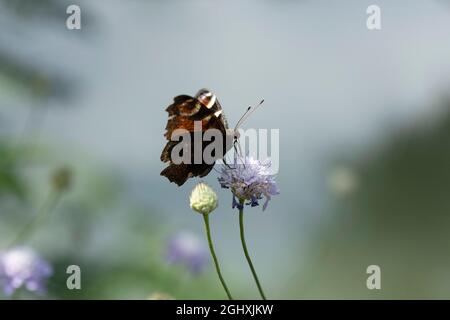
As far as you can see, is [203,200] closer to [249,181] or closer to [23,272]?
[249,181]

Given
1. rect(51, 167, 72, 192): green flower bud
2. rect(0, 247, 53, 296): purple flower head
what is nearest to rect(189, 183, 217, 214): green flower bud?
rect(0, 247, 53, 296): purple flower head

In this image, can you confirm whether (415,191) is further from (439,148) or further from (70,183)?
(70,183)

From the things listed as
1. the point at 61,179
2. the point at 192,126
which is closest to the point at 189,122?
the point at 192,126

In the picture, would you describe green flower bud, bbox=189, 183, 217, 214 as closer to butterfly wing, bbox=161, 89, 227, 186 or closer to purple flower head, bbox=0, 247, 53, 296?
butterfly wing, bbox=161, 89, 227, 186

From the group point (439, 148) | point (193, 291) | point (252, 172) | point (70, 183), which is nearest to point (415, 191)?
point (439, 148)

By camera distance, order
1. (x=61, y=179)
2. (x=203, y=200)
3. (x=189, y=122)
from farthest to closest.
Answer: (x=61, y=179)
(x=189, y=122)
(x=203, y=200)

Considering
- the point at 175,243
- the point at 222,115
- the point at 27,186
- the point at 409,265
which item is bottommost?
the point at 409,265

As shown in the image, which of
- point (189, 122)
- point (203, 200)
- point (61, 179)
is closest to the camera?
point (203, 200)
